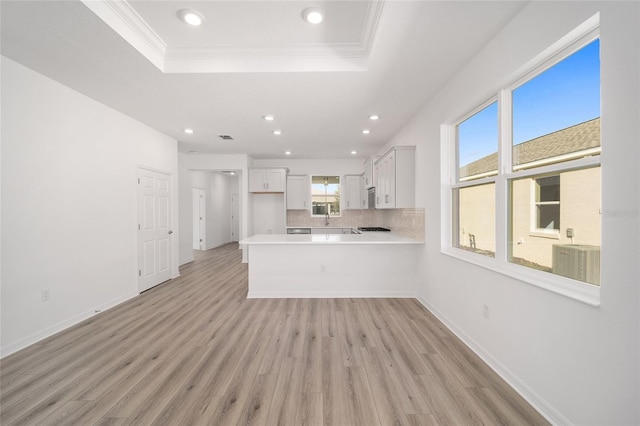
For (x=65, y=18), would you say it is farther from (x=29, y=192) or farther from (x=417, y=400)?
(x=417, y=400)

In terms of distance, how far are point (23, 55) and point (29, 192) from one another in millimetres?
1269

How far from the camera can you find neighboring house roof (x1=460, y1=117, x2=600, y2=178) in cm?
148

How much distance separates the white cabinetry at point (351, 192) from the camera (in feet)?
22.5

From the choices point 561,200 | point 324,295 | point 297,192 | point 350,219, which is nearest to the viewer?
point 561,200

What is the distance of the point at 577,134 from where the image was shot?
1.57 metres

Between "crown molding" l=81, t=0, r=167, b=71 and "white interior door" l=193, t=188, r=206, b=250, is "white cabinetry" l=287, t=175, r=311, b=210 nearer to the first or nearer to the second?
"white interior door" l=193, t=188, r=206, b=250

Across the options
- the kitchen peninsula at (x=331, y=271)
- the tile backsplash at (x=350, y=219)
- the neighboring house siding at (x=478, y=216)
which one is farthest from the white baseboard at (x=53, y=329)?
the neighboring house siding at (x=478, y=216)

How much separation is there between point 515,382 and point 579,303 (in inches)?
34.1

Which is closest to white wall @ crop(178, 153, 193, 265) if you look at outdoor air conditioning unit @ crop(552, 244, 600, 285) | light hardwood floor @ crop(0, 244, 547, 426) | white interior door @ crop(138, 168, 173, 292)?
white interior door @ crop(138, 168, 173, 292)

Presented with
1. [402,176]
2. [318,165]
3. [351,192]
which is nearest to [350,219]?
[351,192]

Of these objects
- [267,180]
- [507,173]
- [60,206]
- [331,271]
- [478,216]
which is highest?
[267,180]

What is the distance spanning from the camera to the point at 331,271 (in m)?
3.90

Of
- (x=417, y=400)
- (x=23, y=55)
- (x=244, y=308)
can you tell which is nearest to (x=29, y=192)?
(x=23, y=55)

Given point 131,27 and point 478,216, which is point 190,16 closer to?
point 131,27
